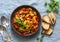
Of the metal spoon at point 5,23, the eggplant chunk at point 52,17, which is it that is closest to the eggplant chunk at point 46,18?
the eggplant chunk at point 52,17

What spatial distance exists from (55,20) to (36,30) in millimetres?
121

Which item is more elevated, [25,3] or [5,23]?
[25,3]

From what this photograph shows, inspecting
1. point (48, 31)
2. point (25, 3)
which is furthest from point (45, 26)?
point (25, 3)

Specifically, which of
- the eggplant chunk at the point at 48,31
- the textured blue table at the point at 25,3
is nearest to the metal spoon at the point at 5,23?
the textured blue table at the point at 25,3

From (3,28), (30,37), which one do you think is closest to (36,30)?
(30,37)

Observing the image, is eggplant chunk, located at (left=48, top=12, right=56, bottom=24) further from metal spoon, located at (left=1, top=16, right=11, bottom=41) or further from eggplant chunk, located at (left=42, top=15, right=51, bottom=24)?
metal spoon, located at (left=1, top=16, right=11, bottom=41)

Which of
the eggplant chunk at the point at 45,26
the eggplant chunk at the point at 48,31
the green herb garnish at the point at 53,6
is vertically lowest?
the eggplant chunk at the point at 48,31

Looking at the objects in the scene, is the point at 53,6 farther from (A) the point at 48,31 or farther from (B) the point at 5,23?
(B) the point at 5,23

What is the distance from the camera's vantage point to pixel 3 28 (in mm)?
1909

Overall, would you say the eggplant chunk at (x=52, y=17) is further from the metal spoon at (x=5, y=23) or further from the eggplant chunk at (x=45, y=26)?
the metal spoon at (x=5, y=23)

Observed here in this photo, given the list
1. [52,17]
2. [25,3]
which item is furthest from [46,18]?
[25,3]

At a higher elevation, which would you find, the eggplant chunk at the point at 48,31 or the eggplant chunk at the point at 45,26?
the eggplant chunk at the point at 45,26

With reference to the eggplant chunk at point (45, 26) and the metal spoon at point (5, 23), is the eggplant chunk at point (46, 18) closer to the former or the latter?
the eggplant chunk at point (45, 26)

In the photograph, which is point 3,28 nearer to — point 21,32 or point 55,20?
point 21,32
